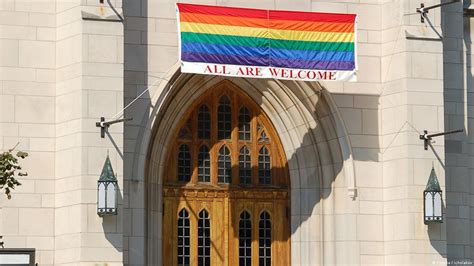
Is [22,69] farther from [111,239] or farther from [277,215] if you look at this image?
[277,215]

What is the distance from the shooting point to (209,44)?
23.4 m

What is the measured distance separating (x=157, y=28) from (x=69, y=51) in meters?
1.78

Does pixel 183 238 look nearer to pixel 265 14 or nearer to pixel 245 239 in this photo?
pixel 245 239

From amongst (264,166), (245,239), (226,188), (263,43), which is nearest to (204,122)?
(226,188)

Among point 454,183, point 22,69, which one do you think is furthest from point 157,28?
point 454,183

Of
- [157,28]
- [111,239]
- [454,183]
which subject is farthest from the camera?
[454,183]

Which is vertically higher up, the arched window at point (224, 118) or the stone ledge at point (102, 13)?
the stone ledge at point (102, 13)

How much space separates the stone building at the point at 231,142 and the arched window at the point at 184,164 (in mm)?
87

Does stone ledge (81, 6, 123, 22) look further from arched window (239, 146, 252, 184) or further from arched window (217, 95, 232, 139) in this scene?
arched window (239, 146, 252, 184)

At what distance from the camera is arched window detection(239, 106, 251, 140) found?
25281mm

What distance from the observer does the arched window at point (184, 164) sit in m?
24.8

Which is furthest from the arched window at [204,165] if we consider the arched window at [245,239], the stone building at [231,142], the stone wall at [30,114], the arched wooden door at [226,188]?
the stone wall at [30,114]

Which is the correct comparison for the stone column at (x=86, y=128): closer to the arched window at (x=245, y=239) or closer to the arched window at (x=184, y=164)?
the arched window at (x=184, y=164)

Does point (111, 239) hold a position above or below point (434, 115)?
below
